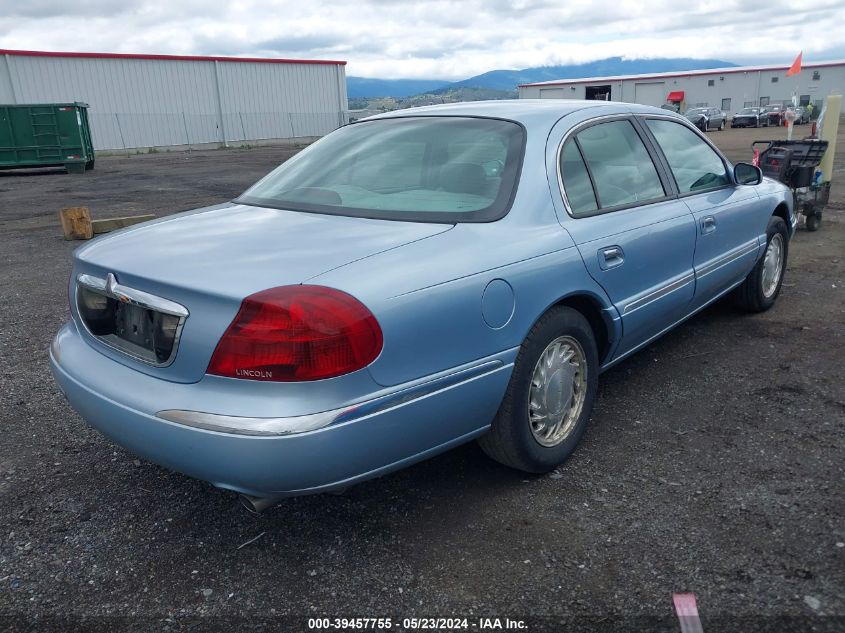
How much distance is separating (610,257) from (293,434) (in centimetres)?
175

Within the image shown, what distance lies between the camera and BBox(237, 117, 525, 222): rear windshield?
Answer: 2838mm

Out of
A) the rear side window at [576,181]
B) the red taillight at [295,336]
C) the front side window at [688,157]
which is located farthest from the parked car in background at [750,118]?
the red taillight at [295,336]

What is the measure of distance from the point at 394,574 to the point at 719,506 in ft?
4.31

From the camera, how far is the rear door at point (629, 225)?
10.2ft

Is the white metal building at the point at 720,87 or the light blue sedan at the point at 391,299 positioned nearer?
the light blue sedan at the point at 391,299

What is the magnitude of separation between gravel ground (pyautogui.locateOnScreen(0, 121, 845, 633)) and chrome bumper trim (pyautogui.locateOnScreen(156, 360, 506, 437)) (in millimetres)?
631

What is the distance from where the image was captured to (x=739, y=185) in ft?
15.2

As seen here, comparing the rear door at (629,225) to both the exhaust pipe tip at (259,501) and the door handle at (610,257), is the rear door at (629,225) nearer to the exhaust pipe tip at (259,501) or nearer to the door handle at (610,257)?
the door handle at (610,257)

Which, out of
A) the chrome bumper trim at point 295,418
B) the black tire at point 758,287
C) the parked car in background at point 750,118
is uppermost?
the chrome bumper trim at point 295,418

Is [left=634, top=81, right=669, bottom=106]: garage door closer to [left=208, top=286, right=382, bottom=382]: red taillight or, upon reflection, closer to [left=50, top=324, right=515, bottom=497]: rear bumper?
[left=50, top=324, right=515, bottom=497]: rear bumper

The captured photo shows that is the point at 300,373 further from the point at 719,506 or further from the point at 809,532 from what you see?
the point at 809,532

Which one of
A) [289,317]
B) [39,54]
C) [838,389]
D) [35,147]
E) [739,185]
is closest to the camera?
[289,317]

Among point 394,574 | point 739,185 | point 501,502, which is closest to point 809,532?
point 501,502

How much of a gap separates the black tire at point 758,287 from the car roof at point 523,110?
172 centimetres
